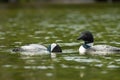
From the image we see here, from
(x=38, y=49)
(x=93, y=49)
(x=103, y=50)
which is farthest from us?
(x=38, y=49)

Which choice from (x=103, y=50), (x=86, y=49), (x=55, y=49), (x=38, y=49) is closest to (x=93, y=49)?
(x=86, y=49)

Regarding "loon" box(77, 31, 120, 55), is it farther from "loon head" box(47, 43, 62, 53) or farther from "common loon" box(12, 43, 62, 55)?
"common loon" box(12, 43, 62, 55)

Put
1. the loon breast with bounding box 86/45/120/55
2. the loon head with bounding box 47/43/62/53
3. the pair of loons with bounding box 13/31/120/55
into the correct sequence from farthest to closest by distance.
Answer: the loon head with bounding box 47/43/62/53 → the pair of loons with bounding box 13/31/120/55 → the loon breast with bounding box 86/45/120/55

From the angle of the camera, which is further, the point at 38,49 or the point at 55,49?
the point at 38,49

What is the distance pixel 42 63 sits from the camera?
64.3ft

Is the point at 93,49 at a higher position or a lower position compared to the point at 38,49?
lower

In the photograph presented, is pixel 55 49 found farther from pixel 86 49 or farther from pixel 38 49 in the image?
pixel 86 49

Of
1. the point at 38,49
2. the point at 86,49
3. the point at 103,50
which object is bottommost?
the point at 103,50

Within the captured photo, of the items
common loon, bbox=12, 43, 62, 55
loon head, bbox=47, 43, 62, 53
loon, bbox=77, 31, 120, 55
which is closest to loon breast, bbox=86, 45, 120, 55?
loon, bbox=77, 31, 120, 55

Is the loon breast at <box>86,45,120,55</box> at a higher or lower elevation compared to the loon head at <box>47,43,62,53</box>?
lower

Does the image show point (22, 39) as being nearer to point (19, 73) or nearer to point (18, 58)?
point (18, 58)

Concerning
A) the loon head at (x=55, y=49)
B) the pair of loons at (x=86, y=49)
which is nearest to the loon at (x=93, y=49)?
the pair of loons at (x=86, y=49)

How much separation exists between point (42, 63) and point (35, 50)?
333cm

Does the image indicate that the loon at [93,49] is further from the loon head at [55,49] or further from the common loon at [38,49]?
the common loon at [38,49]
